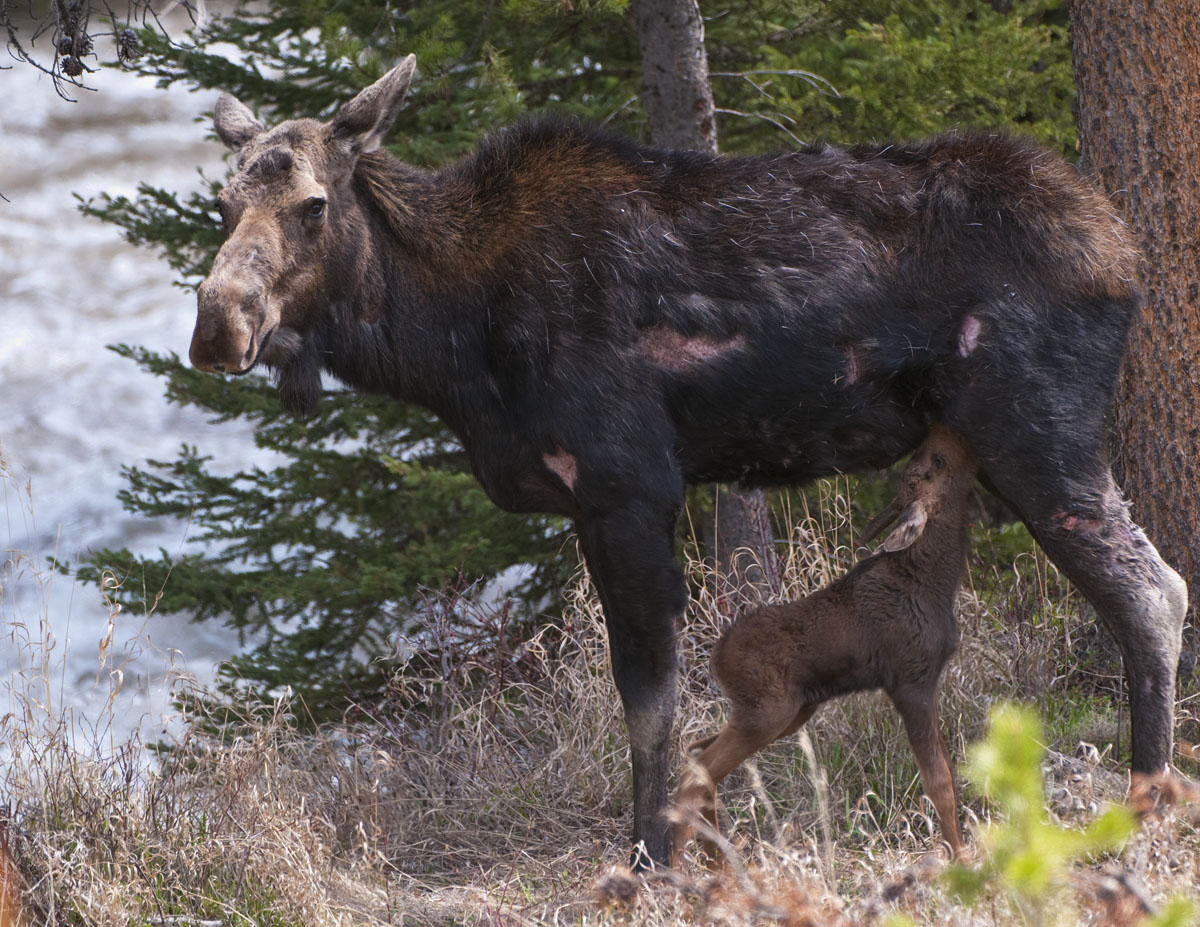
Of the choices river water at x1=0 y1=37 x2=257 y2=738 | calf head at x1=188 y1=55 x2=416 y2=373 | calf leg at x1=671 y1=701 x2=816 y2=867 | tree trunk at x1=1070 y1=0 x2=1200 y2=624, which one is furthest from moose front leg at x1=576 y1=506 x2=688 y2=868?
river water at x1=0 y1=37 x2=257 y2=738

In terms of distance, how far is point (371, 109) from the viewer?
5207 mm

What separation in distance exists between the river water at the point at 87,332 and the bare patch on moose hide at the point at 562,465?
365 inches

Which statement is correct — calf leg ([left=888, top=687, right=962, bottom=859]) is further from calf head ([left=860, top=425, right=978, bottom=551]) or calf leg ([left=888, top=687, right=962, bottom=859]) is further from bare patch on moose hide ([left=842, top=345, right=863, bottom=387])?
bare patch on moose hide ([left=842, top=345, right=863, bottom=387])

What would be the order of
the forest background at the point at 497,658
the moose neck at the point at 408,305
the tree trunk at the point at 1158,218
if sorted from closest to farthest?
the forest background at the point at 497,658 → the moose neck at the point at 408,305 → the tree trunk at the point at 1158,218

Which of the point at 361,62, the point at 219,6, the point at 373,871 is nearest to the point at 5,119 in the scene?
the point at 219,6

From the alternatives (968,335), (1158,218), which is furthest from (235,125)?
(1158,218)

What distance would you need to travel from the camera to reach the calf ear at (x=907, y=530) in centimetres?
457

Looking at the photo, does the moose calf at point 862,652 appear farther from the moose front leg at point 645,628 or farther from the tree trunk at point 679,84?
the tree trunk at point 679,84

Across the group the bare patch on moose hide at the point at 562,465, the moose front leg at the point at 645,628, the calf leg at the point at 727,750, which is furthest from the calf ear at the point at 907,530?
the bare patch on moose hide at the point at 562,465

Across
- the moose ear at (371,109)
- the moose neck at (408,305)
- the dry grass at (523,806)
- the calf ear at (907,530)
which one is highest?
the moose ear at (371,109)

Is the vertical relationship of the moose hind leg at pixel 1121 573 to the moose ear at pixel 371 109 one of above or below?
below

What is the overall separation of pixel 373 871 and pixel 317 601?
4.17 metres

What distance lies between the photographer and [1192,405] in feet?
19.3

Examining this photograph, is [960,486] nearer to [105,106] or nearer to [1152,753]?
[1152,753]
